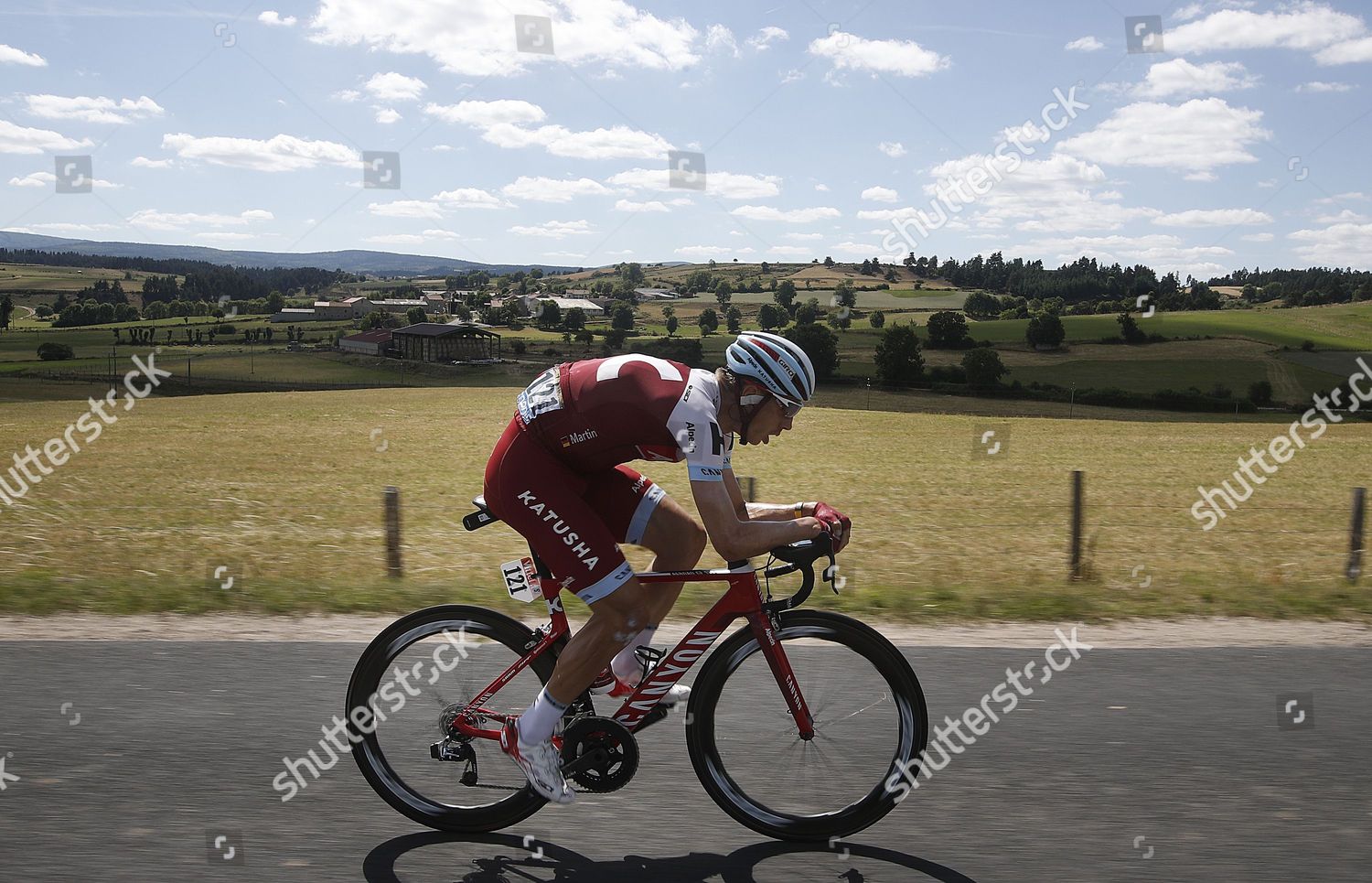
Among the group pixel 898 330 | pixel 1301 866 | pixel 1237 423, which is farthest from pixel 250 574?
pixel 898 330

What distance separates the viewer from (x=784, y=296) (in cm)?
7031

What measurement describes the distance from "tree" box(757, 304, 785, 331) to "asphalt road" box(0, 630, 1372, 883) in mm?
44426

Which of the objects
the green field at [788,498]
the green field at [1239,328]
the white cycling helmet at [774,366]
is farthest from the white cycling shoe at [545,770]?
the green field at [1239,328]

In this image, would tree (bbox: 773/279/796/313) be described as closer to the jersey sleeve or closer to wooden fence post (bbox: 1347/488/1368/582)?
wooden fence post (bbox: 1347/488/1368/582)

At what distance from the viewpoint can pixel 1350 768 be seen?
4.12 meters

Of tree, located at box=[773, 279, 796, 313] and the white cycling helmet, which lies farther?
tree, located at box=[773, 279, 796, 313]

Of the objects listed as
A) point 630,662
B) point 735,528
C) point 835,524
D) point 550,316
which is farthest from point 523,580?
point 550,316

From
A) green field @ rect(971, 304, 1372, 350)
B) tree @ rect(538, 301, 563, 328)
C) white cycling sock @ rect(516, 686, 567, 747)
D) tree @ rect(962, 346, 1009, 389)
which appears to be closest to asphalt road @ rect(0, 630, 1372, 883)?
white cycling sock @ rect(516, 686, 567, 747)

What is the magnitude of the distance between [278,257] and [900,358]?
119m

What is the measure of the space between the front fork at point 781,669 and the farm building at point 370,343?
2773 inches

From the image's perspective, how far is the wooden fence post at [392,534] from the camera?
8739 millimetres

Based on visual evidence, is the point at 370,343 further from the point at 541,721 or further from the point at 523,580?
the point at 541,721

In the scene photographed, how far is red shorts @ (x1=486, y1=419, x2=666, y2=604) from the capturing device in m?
3.45

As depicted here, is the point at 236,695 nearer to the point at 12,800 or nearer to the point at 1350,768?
the point at 12,800
